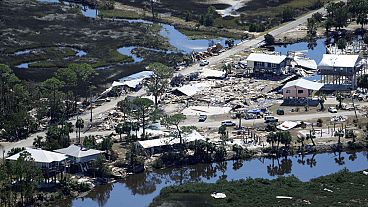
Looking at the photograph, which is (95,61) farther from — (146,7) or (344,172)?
(344,172)

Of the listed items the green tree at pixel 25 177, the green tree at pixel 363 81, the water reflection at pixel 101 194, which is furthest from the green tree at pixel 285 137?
the green tree at pixel 25 177

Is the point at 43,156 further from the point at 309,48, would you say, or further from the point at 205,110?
the point at 309,48

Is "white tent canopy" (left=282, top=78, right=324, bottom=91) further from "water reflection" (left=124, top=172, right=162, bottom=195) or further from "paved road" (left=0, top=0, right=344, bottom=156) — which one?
"water reflection" (left=124, top=172, right=162, bottom=195)

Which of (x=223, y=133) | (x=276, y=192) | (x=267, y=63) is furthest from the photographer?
(x=267, y=63)

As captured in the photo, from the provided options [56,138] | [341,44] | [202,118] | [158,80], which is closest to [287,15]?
[341,44]

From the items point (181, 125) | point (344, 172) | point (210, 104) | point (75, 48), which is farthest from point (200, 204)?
point (75, 48)

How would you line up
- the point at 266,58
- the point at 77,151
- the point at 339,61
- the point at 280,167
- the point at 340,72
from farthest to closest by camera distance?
1. the point at 266,58
2. the point at 339,61
3. the point at 340,72
4. the point at 280,167
5. the point at 77,151

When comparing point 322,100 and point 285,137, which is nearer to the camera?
point 285,137

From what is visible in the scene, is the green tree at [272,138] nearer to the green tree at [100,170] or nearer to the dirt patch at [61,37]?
the green tree at [100,170]
